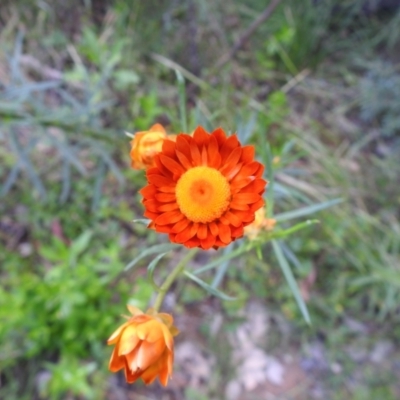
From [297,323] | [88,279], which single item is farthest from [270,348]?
[88,279]

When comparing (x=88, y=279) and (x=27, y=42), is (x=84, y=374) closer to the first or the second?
(x=88, y=279)

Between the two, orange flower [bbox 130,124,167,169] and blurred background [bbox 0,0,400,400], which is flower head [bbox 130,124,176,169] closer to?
orange flower [bbox 130,124,167,169]

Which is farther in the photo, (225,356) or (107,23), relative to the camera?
(107,23)

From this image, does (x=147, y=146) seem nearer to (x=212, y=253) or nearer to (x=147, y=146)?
(x=147, y=146)

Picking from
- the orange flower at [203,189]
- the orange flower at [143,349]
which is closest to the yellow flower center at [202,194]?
the orange flower at [203,189]

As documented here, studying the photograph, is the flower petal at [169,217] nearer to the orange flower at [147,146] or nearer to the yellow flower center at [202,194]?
the yellow flower center at [202,194]

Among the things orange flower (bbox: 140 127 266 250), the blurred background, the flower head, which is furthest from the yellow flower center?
the blurred background
